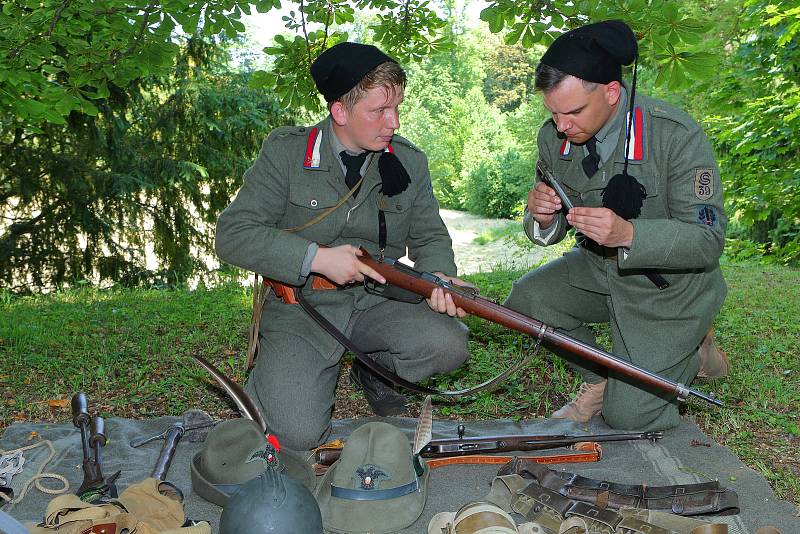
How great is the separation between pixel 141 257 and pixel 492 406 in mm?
7979

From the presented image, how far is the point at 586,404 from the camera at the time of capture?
4.51 metres

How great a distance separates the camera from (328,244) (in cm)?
438

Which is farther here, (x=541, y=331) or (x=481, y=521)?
(x=541, y=331)

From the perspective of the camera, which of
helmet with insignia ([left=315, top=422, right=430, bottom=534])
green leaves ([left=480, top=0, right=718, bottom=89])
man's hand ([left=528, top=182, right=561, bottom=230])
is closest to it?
helmet with insignia ([left=315, top=422, right=430, bottom=534])

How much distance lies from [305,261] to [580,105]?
1688mm

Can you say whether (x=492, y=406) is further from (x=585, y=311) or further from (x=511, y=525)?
(x=511, y=525)

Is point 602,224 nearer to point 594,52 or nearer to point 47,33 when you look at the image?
point 594,52

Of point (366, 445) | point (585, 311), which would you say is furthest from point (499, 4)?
point (366, 445)

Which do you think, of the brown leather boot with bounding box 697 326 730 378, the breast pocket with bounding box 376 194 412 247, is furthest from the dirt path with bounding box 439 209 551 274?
the breast pocket with bounding box 376 194 412 247

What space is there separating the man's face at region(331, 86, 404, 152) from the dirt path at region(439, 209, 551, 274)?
11181mm

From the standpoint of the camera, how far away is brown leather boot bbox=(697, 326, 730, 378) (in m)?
4.66

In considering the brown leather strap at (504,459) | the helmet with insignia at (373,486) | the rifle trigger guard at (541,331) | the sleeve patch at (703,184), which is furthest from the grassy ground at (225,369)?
the helmet with insignia at (373,486)

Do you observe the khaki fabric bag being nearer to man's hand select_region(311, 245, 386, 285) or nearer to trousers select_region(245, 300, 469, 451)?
trousers select_region(245, 300, 469, 451)

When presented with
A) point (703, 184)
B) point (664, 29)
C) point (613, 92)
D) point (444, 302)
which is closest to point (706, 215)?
point (703, 184)
